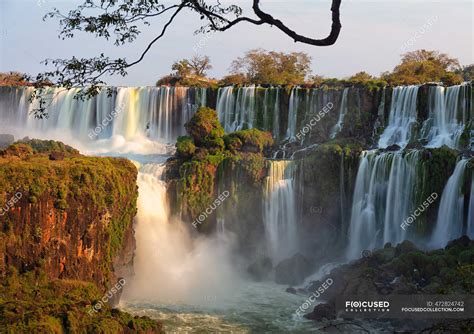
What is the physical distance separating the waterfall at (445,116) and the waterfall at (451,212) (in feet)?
17.0

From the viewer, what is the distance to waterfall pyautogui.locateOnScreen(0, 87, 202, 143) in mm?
32469

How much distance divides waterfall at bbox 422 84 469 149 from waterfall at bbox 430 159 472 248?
519 cm

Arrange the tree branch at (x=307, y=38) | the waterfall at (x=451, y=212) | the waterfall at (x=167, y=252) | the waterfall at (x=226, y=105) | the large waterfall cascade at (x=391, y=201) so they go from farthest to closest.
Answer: the waterfall at (x=226, y=105) → the waterfall at (x=167, y=252) → the large waterfall cascade at (x=391, y=201) → the waterfall at (x=451, y=212) → the tree branch at (x=307, y=38)

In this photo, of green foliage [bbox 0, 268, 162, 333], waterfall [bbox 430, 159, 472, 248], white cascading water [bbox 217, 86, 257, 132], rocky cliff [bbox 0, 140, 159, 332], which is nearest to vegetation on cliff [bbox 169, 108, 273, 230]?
white cascading water [bbox 217, 86, 257, 132]

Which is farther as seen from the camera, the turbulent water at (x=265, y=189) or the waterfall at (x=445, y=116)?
the waterfall at (x=445, y=116)

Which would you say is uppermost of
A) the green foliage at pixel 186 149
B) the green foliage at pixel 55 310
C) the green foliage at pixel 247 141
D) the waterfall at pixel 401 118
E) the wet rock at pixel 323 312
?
the waterfall at pixel 401 118

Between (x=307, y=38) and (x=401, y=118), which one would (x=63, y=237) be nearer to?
(x=307, y=38)

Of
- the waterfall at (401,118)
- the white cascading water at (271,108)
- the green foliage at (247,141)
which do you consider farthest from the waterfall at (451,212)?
the white cascading water at (271,108)

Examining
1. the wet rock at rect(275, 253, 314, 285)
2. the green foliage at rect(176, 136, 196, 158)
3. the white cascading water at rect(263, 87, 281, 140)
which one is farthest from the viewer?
the white cascading water at rect(263, 87, 281, 140)

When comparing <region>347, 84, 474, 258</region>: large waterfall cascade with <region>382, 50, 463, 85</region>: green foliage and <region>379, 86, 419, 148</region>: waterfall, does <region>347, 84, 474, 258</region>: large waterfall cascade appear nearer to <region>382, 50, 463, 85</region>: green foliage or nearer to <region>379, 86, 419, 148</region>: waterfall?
<region>379, 86, 419, 148</region>: waterfall

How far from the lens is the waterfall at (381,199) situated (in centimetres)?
2269

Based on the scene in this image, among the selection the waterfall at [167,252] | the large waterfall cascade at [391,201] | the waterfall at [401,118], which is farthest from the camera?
the waterfall at [401,118]

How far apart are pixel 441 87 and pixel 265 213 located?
9279 millimetres

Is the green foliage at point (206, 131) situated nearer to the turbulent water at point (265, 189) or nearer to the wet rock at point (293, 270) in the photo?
the turbulent water at point (265, 189)
